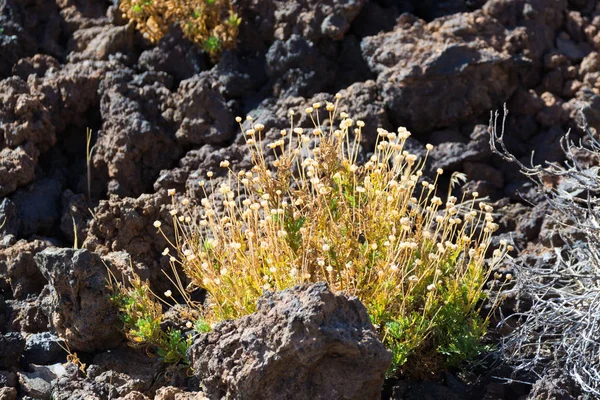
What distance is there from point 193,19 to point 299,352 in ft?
10.9

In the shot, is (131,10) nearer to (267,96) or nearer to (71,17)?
(71,17)

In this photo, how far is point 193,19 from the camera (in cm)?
603

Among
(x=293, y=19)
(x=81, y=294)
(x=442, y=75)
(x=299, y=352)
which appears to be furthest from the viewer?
(x=293, y=19)

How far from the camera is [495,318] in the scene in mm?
4668

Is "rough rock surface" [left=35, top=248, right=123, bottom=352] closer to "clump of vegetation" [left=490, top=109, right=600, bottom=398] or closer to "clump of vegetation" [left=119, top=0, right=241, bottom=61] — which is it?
"clump of vegetation" [left=490, top=109, right=600, bottom=398]

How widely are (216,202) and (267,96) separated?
101 cm

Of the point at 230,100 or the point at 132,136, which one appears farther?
the point at 230,100

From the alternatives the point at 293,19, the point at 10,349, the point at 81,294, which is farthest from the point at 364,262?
the point at 293,19

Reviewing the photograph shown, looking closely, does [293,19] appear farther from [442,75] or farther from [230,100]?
[442,75]

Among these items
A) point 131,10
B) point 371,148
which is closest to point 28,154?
point 131,10

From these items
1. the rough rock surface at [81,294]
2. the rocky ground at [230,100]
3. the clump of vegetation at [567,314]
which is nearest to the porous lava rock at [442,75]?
the rocky ground at [230,100]

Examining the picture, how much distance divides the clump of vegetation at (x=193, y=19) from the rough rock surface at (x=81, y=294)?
216 cm

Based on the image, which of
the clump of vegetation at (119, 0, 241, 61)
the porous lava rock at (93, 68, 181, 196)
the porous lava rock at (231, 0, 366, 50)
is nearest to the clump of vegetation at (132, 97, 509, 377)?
the porous lava rock at (93, 68, 181, 196)

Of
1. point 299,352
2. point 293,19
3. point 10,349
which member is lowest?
point 10,349
